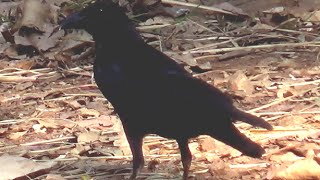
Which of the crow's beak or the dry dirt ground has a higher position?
the crow's beak

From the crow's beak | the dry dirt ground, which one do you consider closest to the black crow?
the crow's beak

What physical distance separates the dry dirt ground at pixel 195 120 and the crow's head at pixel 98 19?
70cm

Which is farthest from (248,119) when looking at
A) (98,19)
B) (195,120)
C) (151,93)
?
(98,19)

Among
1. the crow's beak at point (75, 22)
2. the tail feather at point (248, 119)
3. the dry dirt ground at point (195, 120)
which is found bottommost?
the dry dirt ground at point (195, 120)

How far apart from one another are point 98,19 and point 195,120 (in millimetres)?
579

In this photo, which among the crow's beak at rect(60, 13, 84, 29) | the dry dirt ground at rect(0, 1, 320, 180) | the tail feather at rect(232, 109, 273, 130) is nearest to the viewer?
the tail feather at rect(232, 109, 273, 130)

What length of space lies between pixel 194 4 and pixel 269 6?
1.86 feet

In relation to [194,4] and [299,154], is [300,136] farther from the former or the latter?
[194,4]

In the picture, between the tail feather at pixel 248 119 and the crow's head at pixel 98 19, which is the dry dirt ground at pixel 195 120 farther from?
the crow's head at pixel 98 19

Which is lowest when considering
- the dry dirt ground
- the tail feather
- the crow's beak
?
the dry dirt ground

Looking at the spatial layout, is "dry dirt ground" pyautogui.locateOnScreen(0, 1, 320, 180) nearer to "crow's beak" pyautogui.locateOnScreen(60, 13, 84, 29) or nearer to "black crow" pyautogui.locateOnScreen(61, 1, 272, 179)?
"black crow" pyautogui.locateOnScreen(61, 1, 272, 179)

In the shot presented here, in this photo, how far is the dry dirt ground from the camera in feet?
12.1

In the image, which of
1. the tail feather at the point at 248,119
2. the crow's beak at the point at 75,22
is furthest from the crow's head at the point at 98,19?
the tail feather at the point at 248,119

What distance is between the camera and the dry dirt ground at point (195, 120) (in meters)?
3.69
